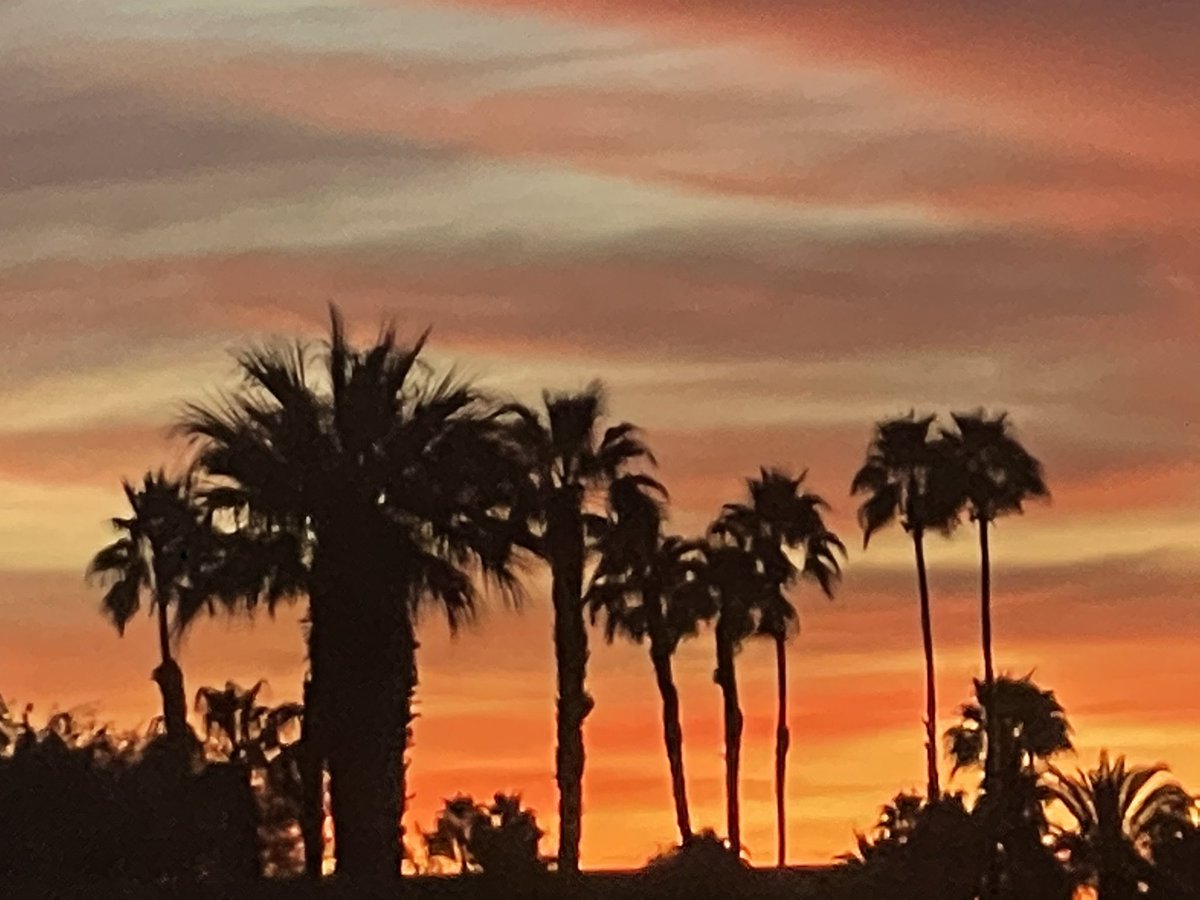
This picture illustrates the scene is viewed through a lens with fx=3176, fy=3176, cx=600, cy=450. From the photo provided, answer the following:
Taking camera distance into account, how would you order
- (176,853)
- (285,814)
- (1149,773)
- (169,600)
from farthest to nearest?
(169,600) → (1149,773) → (285,814) → (176,853)

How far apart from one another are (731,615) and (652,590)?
692 cm

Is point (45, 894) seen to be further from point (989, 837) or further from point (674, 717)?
point (674, 717)

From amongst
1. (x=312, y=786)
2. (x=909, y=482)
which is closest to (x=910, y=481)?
(x=909, y=482)

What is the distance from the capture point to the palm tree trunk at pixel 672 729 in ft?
302

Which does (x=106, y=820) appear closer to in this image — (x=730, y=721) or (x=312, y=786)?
(x=312, y=786)

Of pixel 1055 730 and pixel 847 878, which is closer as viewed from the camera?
pixel 847 878

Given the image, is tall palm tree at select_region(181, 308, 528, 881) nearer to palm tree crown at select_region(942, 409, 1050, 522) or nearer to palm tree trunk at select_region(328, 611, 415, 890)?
palm tree trunk at select_region(328, 611, 415, 890)

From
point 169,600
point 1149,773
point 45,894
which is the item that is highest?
point 169,600

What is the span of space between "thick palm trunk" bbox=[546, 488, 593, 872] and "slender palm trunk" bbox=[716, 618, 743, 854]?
17.7m

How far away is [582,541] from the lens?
7956 centimetres

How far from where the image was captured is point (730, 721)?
321ft

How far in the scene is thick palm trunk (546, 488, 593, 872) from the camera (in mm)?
77750

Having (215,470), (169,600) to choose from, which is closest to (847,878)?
Result: (215,470)

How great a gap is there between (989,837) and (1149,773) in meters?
15.0
